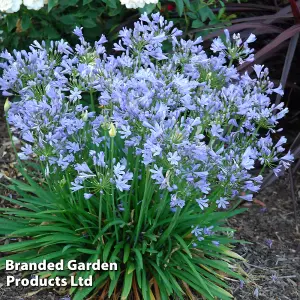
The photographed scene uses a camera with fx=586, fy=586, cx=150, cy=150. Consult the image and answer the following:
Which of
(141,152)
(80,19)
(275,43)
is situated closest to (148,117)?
(141,152)

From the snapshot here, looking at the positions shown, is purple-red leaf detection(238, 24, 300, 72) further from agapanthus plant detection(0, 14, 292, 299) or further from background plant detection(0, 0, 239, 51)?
agapanthus plant detection(0, 14, 292, 299)

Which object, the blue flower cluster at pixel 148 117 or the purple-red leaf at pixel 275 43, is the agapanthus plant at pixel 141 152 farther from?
the purple-red leaf at pixel 275 43

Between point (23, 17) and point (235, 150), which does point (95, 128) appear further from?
point (23, 17)

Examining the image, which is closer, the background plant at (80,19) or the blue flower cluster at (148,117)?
the blue flower cluster at (148,117)

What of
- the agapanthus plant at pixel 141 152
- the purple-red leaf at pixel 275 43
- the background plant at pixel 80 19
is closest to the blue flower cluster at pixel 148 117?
the agapanthus plant at pixel 141 152

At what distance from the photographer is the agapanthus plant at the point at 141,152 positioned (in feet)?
6.84

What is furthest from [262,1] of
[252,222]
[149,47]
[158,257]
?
[158,257]

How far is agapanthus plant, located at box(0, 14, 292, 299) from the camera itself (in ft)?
6.84

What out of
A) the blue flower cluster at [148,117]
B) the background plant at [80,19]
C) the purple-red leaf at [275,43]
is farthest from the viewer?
the background plant at [80,19]

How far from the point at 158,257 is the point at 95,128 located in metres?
0.61

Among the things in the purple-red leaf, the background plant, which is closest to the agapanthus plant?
the purple-red leaf

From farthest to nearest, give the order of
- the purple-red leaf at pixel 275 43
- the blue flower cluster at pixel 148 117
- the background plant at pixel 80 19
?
the background plant at pixel 80 19 → the purple-red leaf at pixel 275 43 → the blue flower cluster at pixel 148 117

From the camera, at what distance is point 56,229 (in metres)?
2.43

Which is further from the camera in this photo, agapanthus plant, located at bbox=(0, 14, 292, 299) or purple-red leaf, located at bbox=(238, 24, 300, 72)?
purple-red leaf, located at bbox=(238, 24, 300, 72)
